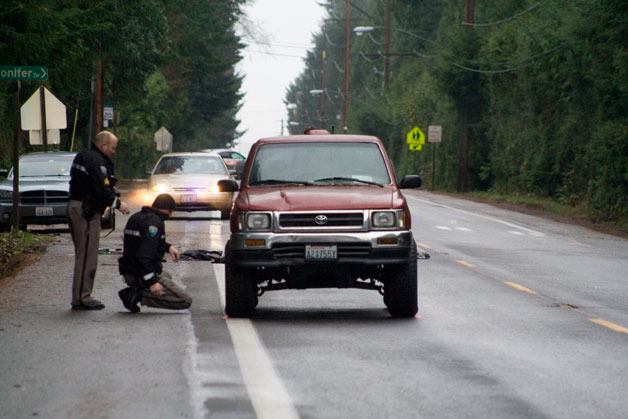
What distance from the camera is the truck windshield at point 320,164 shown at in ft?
50.2

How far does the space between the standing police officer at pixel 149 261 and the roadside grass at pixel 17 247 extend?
5254 millimetres

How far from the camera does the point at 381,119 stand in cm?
8556

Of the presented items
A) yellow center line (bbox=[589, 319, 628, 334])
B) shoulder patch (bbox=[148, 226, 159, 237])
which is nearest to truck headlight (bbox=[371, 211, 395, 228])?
shoulder patch (bbox=[148, 226, 159, 237])

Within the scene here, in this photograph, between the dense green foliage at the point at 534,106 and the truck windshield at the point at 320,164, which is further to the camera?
the dense green foliage at the point at 534,106

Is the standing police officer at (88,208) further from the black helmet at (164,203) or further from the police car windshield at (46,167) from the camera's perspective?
the police car windshield at (46,167)

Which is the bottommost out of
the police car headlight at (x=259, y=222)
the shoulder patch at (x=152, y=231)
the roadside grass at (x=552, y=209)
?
the roadside grass at (x=552, y=209)

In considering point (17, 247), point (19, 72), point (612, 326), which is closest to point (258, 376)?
point (612, 326)

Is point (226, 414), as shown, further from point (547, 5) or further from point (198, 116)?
point (198, 116)

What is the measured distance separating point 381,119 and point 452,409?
76.8 metres

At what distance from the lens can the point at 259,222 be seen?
→ 14.2 m

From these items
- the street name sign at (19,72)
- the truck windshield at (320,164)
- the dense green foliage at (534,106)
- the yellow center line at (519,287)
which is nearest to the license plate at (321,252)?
the truck windshield at (320,164)

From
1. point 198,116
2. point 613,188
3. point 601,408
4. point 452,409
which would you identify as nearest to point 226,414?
point 452,409

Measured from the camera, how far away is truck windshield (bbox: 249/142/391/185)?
602 inches

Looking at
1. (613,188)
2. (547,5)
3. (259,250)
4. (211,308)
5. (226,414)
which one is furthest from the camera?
(547,5)
